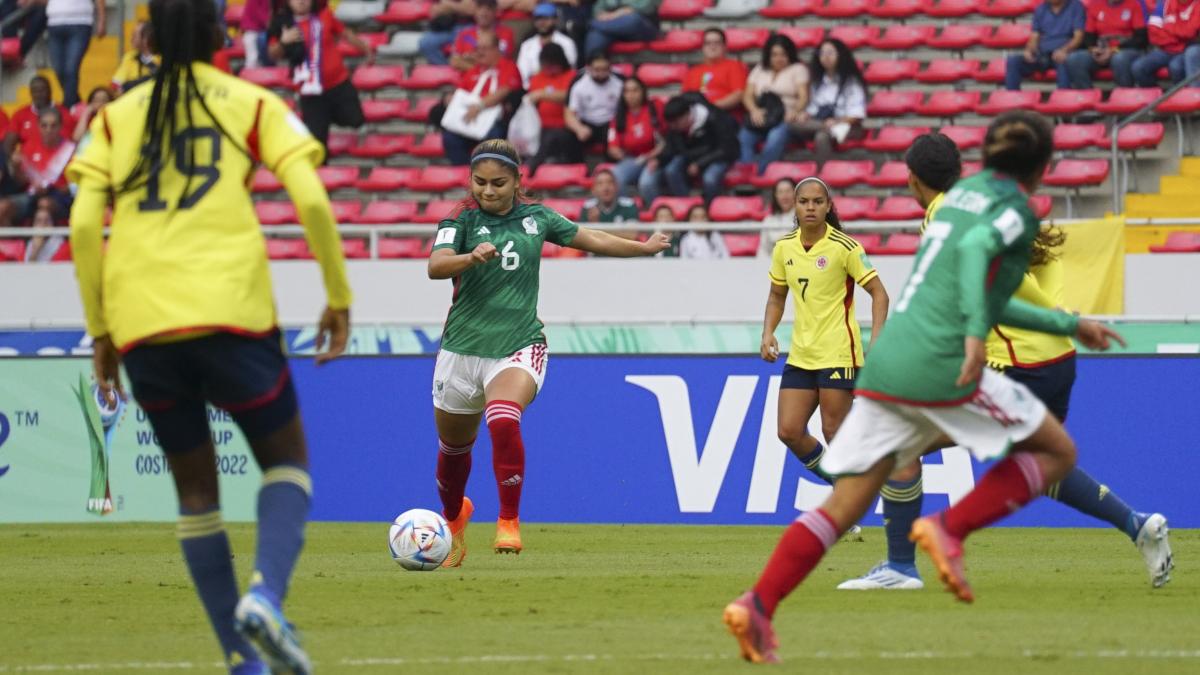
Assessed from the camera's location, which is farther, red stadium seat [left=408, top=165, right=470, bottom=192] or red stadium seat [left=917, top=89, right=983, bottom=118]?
red stadium seat [left=408, top=165, right=470, bottom=192]

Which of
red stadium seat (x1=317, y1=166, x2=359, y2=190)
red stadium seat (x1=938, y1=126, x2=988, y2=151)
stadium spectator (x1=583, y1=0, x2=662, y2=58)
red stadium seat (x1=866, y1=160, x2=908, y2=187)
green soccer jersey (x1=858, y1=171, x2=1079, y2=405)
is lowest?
red stadium seat (x1=317, y1=166, x2=359, y2=190)

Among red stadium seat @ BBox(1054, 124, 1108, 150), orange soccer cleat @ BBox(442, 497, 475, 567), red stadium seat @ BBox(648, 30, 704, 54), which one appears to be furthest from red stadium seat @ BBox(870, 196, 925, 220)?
orange soccer cleat @ BBox(442, 497, 475, 567)

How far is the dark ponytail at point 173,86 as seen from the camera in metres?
5.65

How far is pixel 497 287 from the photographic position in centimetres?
1039

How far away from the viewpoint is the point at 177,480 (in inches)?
226

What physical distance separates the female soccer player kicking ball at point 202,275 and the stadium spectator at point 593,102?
14.5 meters

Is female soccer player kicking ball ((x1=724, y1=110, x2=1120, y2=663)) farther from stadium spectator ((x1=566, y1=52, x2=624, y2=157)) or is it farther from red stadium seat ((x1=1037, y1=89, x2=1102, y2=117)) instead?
stadium spectator ((x1=566, y1=52, x2=624, y2=157))

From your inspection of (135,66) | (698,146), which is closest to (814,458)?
(698,146)

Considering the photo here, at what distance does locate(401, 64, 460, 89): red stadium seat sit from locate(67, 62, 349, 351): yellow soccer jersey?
1687 cm

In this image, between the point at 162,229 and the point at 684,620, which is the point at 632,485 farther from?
the point at 162,229

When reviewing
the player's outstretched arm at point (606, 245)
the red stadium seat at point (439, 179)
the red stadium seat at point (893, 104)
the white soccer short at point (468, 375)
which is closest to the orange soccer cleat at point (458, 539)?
the white soccer short at point (468, 375)

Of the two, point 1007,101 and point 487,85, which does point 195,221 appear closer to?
point 487,85

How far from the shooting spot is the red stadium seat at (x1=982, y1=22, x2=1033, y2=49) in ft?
68.8

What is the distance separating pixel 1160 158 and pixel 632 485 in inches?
316
